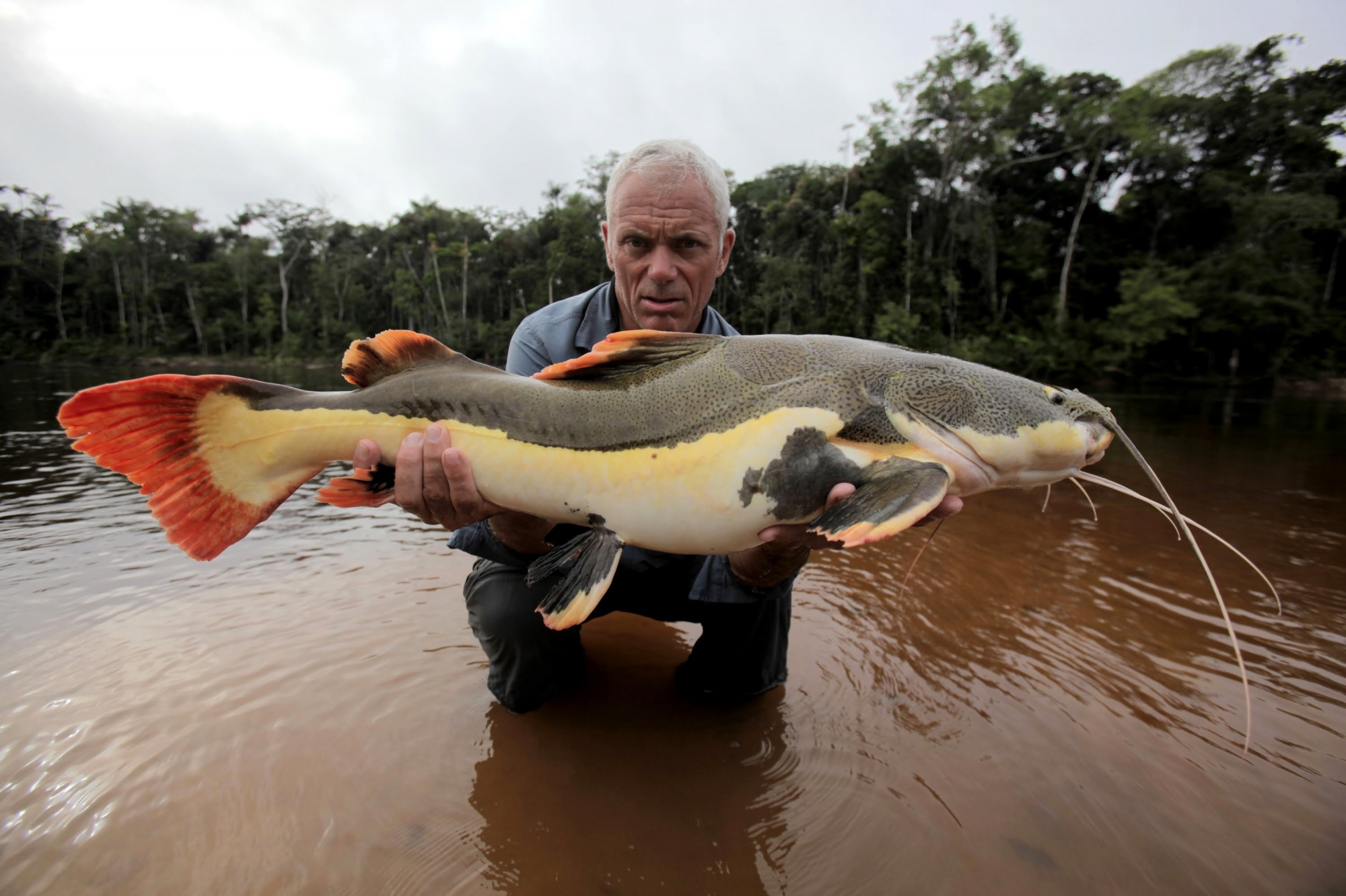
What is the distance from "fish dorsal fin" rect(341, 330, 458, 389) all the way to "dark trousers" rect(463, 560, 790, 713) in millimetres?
1107

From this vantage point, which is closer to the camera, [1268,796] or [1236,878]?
[1236,878]

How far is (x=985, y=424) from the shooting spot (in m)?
2.02

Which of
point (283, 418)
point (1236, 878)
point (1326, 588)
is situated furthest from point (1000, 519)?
point (283, 418)

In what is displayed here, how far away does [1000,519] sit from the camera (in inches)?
255

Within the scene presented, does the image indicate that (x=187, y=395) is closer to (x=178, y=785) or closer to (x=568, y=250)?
(x=178, y=785)

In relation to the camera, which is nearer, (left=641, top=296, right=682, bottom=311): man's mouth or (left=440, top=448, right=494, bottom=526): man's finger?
(left=440, top=448, right=494, bottom=526): man's finger

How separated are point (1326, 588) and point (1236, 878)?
13.6 feet

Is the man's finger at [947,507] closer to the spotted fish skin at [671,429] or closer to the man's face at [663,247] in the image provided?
the spotted fish skin at [671,429]

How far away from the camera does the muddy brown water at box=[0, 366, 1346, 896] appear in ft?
7.15

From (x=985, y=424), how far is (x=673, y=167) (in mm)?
1985

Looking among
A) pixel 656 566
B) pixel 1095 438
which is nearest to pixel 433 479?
pixel 656 566

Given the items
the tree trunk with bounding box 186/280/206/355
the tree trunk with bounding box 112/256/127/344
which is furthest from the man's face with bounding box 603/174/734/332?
the tree trunk with bounding box 112/256/127/344

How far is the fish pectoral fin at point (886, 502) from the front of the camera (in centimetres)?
167

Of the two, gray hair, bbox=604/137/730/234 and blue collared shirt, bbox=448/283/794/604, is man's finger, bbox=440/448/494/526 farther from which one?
gray hair, bbox=604/137/730/234
